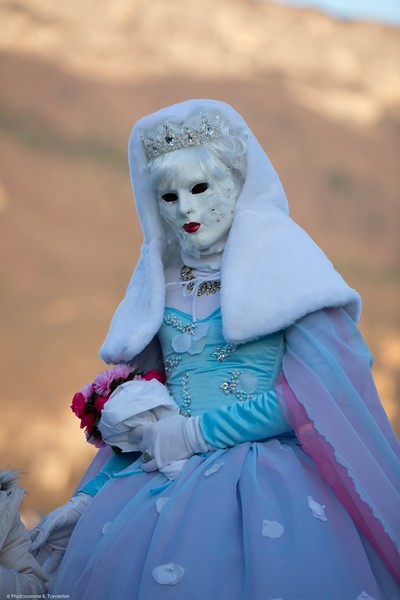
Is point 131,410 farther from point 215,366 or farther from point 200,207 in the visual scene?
point 200,207

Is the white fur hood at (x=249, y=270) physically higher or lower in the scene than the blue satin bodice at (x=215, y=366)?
higher

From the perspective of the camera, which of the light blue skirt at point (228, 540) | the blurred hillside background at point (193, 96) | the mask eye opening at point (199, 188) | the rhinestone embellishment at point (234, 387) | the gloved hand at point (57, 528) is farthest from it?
the blurred hillside background at point (193, 96)

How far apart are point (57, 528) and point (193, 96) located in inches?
133

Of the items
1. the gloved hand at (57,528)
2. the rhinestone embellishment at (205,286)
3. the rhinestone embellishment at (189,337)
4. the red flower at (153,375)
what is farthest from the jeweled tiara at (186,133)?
the gloved hand at (57,528)

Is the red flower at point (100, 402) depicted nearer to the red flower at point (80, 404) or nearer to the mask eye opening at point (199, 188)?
the red flower at point (80, 404)

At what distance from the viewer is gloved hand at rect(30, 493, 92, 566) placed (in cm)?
173

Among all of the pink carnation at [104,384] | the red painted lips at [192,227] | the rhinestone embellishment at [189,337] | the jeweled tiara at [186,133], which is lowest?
the pink carnation at [104,384]

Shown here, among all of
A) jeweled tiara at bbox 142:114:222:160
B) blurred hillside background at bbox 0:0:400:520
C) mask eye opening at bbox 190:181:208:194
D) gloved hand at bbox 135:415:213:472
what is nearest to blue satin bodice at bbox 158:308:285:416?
gloved hand at bbox 135:415:213:472

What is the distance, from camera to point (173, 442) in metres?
1.77

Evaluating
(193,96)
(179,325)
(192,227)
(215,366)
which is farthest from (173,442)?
(193,96)

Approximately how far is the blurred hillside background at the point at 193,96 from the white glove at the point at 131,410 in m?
2.82

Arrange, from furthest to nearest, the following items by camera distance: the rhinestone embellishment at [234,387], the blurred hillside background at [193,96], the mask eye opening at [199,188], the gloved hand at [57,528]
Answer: the blurred hillside background at [193,96]
the mask eye opening at [199,188]
the rhinestone embellishment at [234,387]
the gloved hand at [57,528]

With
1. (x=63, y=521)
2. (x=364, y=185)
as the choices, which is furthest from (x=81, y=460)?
(x=63, y=521)

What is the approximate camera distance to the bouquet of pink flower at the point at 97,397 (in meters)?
1.94
